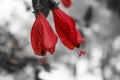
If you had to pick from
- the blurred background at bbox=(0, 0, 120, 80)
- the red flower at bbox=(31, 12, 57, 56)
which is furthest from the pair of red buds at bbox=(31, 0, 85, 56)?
the blurred background at bbox=(0, 0, 120, 80)

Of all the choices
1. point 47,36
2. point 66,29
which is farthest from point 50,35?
point 66,29

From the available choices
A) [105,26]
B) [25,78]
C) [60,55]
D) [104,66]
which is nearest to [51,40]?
[25,78]

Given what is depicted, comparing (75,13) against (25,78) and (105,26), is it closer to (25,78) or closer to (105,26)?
(105,26)

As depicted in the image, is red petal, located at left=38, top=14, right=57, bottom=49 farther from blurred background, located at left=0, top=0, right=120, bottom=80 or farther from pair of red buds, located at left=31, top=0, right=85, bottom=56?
blurred background, located at left=0, top=0, right=120, bottom=80

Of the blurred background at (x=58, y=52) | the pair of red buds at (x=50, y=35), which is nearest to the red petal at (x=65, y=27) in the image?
the pair of red buds at (x=50, y=35)

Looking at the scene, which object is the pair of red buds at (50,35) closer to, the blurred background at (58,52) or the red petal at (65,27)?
the red petal at (65,27)

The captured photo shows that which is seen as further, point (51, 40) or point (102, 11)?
point (102, 11)
